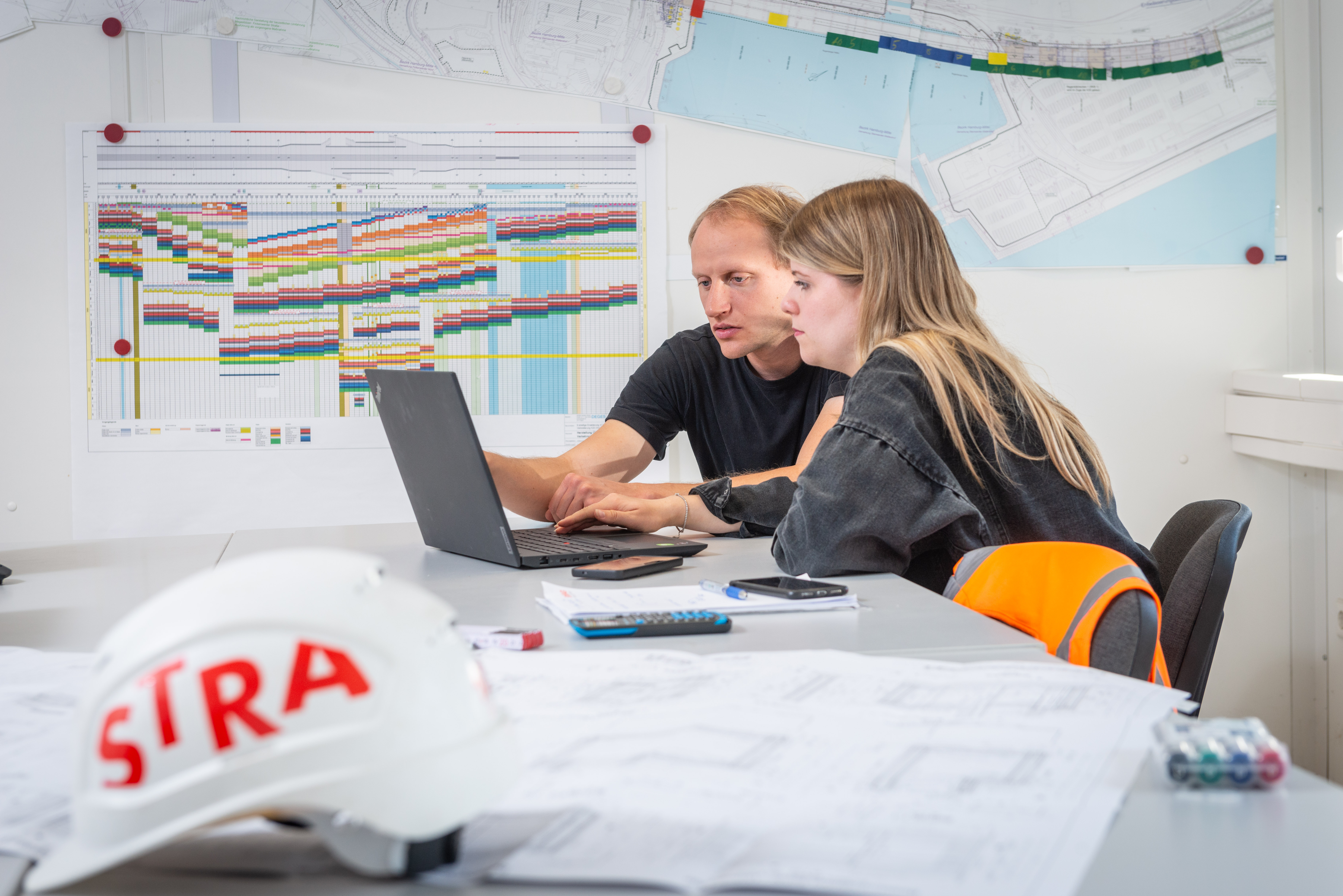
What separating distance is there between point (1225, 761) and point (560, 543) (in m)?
1.02

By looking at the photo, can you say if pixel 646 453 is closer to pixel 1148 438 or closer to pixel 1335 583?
pixel 1148 438

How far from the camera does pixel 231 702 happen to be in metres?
0.40

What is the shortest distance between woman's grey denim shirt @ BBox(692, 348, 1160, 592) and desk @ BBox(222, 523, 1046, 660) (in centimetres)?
5

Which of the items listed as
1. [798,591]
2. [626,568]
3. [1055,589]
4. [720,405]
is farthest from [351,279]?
[1055,589]

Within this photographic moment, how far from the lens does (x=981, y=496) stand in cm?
129

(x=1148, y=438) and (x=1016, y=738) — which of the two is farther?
(x=1148, y=438)

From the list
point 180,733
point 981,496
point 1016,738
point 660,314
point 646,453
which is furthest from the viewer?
point 660,314

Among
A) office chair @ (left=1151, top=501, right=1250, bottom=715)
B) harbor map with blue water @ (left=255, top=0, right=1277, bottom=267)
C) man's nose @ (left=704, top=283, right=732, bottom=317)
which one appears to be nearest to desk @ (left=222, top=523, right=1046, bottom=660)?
office chair @ (left=1151, top=501, right=1250, bottom=715)

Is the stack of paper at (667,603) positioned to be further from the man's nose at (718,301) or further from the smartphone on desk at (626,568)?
the man's nose at (718,301)

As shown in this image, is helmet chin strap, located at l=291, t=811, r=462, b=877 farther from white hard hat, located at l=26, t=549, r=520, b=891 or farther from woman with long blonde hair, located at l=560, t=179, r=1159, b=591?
woman with long blonde hair, located at l=560, t=179, r=1159, b=591

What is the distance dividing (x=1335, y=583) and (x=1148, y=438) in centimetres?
56

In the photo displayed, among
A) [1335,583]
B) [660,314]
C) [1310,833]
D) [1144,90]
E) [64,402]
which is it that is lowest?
[1335,583]

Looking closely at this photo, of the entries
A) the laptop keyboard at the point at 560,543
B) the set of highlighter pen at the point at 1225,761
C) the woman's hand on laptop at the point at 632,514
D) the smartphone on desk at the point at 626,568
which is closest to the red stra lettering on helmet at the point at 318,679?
the set of highlighter pen at the point at 1225,761

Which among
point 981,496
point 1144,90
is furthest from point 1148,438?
point 981,496
